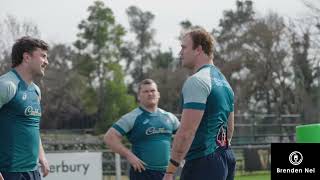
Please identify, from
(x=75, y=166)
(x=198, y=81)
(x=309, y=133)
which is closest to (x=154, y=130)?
(x=198, y=81)

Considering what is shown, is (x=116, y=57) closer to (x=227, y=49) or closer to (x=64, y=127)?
(x=64, y=127)

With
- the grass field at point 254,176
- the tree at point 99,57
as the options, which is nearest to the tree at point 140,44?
the tree at point 99,57

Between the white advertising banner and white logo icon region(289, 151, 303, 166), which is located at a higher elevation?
white logo icon region(289, 151, 303, 166)

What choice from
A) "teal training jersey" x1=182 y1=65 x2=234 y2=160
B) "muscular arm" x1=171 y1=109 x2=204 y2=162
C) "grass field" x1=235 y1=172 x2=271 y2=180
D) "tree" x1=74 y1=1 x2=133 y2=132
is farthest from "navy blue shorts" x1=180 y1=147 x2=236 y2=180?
"tree" x1=74 y1=1 x2=133 y2=132

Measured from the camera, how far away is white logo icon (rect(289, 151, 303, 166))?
485 centimetres

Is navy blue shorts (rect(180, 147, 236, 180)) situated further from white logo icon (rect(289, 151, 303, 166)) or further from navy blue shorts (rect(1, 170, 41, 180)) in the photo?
navy blue shorts (rect(1, 170, 41, 180))

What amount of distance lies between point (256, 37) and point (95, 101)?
77.6 feet

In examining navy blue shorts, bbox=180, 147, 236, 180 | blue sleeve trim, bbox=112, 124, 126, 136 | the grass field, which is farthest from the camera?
the grass field

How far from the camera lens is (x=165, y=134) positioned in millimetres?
8109

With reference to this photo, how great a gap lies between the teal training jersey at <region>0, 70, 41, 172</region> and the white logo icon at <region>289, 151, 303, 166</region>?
2.40 metres

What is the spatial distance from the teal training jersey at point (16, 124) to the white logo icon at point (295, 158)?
240 cm

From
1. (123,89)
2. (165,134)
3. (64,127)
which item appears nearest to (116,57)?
(123,89)

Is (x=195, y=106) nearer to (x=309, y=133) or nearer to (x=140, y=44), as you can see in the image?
(x=309, y=133)

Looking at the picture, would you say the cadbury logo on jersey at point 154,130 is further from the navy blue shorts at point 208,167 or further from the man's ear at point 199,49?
the man's ear at point 199,49
